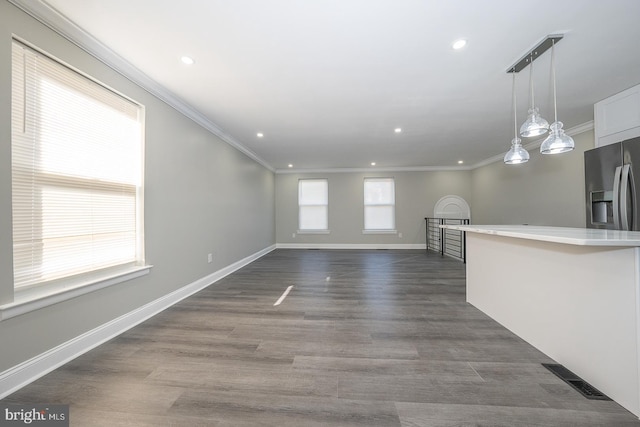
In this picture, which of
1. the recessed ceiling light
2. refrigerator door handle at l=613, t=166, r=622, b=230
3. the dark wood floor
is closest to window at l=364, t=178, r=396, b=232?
the dark wood floor

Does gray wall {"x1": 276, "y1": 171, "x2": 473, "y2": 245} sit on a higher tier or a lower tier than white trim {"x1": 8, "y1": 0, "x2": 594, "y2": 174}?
lower

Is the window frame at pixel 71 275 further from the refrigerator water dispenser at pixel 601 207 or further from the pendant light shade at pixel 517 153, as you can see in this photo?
the refrigerator water dispenser at pixel 601 207

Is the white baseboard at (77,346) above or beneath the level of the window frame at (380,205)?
→ beneath

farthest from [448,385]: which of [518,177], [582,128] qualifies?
[518,177]

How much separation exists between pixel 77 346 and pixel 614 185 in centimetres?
516

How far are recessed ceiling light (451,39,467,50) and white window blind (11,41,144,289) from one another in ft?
9.67

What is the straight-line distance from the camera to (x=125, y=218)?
7.18 feet

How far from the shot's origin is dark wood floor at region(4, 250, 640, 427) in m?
1.23

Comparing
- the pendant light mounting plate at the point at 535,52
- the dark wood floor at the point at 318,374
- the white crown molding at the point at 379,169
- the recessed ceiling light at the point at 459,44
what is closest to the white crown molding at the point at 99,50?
the dark wood floor at the point at 318,374

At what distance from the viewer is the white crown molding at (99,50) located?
1479mm

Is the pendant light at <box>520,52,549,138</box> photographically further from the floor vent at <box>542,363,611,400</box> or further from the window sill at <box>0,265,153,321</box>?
the window sill at <box>0,265,153,321</box>

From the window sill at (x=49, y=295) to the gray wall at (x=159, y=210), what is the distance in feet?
0.17

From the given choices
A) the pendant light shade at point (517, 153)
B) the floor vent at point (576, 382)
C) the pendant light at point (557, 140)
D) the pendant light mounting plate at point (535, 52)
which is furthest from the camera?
the pendant light shade at point (517, 153)

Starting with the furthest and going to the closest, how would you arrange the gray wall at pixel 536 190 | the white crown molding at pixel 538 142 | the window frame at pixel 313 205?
1. the window frame at pixel 313 205
2. the gray wall at pixel 536 190
3. the white crown molding at pixel 538 142
